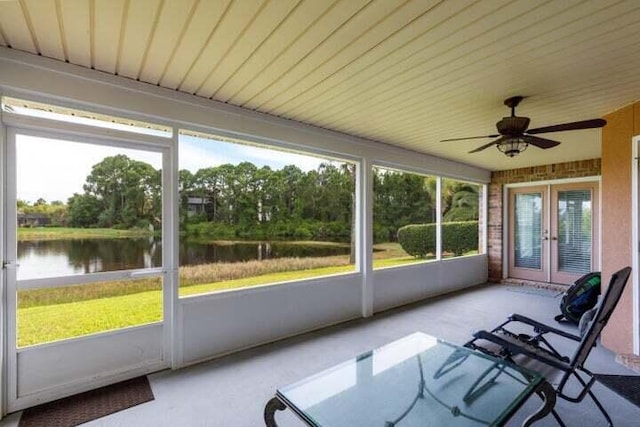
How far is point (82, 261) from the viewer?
2607 millimetres

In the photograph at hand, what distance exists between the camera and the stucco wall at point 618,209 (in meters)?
3.11

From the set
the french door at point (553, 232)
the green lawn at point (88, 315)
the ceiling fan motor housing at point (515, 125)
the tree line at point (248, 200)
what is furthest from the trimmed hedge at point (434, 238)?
the green lawn at point (88, 315)

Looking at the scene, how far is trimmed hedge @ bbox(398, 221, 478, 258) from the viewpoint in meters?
5.91

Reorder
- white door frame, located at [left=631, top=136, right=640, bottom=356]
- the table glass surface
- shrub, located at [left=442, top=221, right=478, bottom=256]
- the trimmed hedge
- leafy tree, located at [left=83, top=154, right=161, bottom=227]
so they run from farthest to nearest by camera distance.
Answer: shrub, located at [left=442, top=221, right=478, bottom=256]
the trimmed hedge
white door frame, located at [left=631, top=136, right=640, bottom=356]
leafy tree, located at [left=83, top=154, right=161, bottom=227]
the table glass surface

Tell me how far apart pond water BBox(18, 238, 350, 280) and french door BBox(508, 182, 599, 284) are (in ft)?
19.3

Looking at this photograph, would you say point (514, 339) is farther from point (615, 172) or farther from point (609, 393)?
point (615, 172)

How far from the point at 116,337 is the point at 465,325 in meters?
3.83

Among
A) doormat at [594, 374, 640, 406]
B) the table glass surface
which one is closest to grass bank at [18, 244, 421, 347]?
the table glass surface

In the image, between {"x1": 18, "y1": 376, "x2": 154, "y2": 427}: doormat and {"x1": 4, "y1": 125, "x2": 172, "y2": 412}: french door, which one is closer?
{"x1": 18, "y1": 376, "x2": 154, "y2": 427}: doormat

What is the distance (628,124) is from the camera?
3.12 metres

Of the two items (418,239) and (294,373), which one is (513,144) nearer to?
(294,373)

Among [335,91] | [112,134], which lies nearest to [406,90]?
[335,91]

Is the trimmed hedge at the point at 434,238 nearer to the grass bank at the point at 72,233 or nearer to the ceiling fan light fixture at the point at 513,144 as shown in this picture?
the ceiling fan light fixture at the point at 513,144

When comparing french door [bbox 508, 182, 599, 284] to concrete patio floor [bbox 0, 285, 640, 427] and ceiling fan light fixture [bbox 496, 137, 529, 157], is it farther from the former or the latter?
ceiling fan light fixture [bbox 496, 137, 529, 157]
